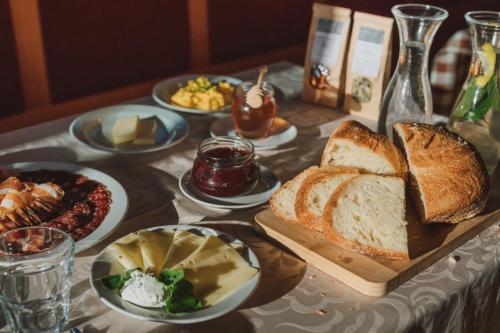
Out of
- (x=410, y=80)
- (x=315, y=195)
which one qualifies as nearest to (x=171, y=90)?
(x=410, y=80)

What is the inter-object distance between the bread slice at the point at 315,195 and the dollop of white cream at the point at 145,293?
0.39m

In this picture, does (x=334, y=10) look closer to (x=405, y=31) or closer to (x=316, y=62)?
(x=316, y=62)

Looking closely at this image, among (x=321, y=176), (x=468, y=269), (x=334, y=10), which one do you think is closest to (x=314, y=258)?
(x=321, y=176)

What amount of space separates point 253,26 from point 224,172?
2422 millimetres

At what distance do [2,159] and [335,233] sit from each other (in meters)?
1.02

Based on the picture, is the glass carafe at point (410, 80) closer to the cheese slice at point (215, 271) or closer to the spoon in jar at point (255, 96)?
the spoon in jar at point (255, 96)

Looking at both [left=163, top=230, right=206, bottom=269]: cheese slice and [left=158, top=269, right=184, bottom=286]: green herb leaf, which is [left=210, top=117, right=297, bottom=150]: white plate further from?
[left=158, top=269, right=184, bottom=286]: green herb leaf

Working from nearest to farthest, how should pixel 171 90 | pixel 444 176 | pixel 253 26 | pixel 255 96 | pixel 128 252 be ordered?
1. pixel 128 252
2. pixel 444 176
3. pixel 255 96
4. pixel 171 90
5. pixel 253 26

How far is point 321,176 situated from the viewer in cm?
131

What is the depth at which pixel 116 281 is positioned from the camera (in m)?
1.05

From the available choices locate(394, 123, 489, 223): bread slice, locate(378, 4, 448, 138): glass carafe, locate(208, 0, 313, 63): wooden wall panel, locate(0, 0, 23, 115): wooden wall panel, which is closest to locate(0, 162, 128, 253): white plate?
locate(394, 123, 489, 223): bread slice

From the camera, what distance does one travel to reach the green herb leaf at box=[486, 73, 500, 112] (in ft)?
5.02

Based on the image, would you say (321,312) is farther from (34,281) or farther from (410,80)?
(410,80)

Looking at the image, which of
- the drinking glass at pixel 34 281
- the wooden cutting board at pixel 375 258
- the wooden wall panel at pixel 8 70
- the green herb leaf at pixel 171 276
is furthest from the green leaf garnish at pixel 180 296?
the wooden wall panel at pixel 8 70
